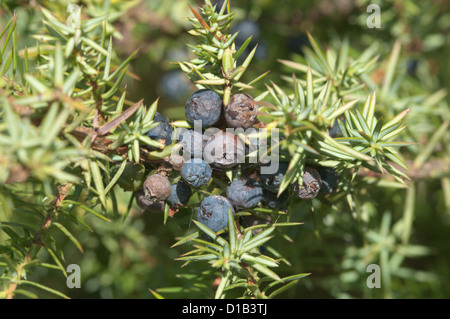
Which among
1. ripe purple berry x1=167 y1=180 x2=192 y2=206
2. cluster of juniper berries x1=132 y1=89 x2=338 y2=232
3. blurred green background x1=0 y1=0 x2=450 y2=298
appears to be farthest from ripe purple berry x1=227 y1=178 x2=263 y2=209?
blurred green background x1=0 y1=0 x2=450 y2=298

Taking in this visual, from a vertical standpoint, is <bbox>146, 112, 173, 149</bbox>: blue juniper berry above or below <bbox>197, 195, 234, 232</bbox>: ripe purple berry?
above

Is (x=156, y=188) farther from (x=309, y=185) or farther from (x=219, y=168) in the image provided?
(x=309, y=185)

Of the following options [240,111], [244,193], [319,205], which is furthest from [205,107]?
[319,205]

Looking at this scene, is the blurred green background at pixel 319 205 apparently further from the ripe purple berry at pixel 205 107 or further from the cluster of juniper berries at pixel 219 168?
the ripe purple berry at pixel 205 107

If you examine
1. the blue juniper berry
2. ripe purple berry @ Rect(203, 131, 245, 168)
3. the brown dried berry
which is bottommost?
the brown dried berry

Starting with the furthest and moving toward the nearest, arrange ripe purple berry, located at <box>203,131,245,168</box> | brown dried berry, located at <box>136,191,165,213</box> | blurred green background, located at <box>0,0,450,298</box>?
blurred green background, located at <box>0,0,450,298</box>
brown dried berry, located at <box>136,191,165,213</box>
ripe purple berry, located at <box>203,131,245,168</box>

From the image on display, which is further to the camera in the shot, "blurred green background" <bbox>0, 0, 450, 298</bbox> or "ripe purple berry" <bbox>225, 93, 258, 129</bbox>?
"blurred green background" <bbox>0, 0, 450, 298</bbox>

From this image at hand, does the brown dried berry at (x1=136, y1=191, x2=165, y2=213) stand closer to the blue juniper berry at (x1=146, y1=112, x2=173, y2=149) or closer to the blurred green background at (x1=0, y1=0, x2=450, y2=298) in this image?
the blue juniper berry at (x1=146, y1=112, x2=173, y2=149)
